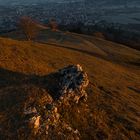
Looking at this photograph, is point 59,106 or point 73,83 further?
point 73,83

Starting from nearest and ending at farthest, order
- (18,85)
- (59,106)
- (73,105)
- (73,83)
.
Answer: (59,106) → (73,105) → (18,85) → (73,83)

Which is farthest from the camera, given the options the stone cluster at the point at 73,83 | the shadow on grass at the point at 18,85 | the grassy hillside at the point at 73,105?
the stone cluster at the point at 73,83

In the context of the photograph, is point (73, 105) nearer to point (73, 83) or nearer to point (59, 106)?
point (59, 106)

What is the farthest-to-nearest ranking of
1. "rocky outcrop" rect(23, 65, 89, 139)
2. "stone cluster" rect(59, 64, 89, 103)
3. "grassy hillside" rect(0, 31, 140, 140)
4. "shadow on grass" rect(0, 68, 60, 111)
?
"stone cluster" rect(59, 64, 89, 103) → "shadow on grass" rect(0, 68, 60, 111) → "grassy hillside" rect(0, 31, 140, 140) → "rocky outcrop" rect(23, 65, 89, 139)

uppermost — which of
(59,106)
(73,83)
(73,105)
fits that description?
(73,83)

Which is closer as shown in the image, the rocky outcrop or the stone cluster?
the rocky outcrop

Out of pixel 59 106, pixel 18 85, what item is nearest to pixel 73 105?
pixel 59 106

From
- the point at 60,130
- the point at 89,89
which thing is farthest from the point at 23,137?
the point at 89,89

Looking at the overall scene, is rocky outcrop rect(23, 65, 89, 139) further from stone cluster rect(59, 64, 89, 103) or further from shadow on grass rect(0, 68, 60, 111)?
shadow on grass rect(0, 68, 60, 111)

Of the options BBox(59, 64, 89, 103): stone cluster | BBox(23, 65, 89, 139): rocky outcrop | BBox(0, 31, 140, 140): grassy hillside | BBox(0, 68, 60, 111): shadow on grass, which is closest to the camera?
BBox(23, 65, 89, 139): rocky outcrop

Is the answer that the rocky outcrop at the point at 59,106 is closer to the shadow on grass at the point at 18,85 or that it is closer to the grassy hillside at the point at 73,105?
the grassy hillside at the point at 73,105

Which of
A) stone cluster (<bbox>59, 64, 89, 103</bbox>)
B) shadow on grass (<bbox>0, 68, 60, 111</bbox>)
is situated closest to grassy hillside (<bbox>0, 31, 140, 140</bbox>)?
shadow on grass (<bbox>0, 68, 60, 111</bbox>)

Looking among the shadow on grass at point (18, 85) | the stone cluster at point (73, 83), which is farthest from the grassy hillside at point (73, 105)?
the stone cluster at point (73, 83)
